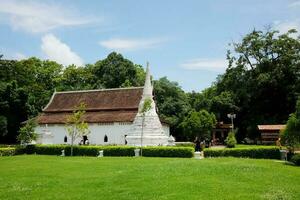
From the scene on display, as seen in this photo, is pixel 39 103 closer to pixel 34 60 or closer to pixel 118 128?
pixel 34 60

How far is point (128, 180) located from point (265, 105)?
41847mm

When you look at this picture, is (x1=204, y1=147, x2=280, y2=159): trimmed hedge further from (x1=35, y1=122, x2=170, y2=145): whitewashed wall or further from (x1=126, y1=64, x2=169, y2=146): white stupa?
(x1=35, y1=122, x2=170, y2=145): whitewashed wall

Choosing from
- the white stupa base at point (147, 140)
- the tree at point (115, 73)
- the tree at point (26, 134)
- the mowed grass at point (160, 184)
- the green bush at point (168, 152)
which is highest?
the tree at point (115, 73)

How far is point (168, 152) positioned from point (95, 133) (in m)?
17.4

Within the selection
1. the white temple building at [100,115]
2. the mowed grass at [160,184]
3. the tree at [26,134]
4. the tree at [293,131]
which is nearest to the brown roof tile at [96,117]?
the white temple building at [100,115]

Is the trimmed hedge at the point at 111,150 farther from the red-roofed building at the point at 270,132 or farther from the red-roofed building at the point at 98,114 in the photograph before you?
the red-roofed building at the point at 270,132

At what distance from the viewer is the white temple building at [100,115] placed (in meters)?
47.0

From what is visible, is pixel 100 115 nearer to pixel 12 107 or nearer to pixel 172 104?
pixel 12 107

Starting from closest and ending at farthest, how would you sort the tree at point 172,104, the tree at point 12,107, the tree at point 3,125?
the tree at point 3,125
the tree at point 12,107
the tree at point 172,104

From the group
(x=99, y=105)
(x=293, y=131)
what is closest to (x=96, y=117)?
(x=99, y=105)

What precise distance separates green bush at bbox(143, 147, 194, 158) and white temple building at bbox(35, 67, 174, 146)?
344 inches

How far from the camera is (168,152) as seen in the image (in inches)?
1298

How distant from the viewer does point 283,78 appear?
172ft

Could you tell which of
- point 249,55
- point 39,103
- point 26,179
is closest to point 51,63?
point 39,103
